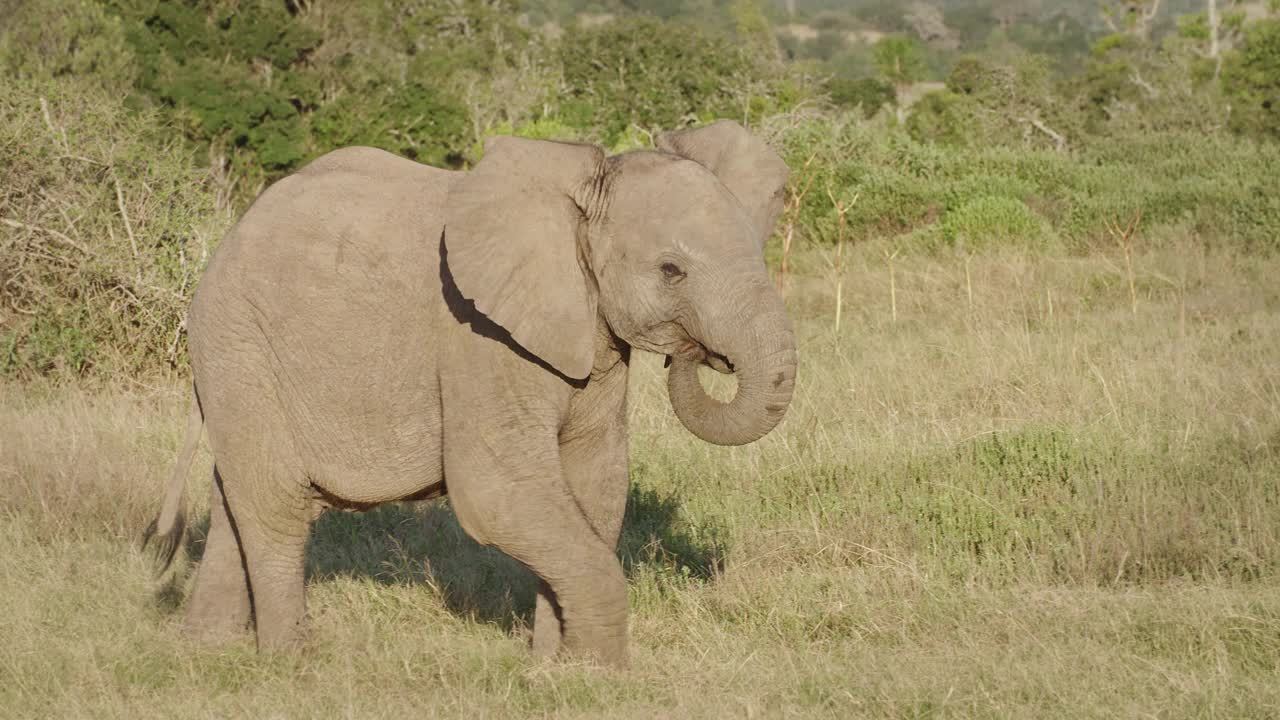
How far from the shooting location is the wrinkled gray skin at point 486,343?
4.37 meters

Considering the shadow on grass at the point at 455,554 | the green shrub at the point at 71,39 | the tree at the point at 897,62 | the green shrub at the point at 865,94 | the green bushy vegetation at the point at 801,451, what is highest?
the tree at the point at 897,62

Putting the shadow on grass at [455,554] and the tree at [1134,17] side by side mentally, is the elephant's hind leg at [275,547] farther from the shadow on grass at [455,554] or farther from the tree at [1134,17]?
the tree at [1134,17]

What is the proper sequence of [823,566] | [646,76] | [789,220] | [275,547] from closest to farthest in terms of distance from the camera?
[275,547] → [823,566] → [789,220] → [646,76]

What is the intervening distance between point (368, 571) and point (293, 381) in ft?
5.92

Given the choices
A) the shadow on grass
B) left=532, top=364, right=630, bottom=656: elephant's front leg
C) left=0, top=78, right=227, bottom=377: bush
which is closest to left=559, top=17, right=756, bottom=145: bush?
left=0, top=78, right=227, bottom=377: bush

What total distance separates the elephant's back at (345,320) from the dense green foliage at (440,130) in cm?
452

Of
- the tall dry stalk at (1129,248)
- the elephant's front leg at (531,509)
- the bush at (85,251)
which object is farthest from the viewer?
the tall dry stalk at (1129,248)

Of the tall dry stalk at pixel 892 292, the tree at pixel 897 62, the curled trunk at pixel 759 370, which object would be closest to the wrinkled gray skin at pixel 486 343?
the curled trunk at pixel 759 370

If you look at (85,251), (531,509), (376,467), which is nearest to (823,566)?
(531,509)

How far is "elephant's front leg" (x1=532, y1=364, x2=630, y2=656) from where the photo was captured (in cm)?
486

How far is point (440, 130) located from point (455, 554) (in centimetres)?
1254

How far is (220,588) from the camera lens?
17.8 feet

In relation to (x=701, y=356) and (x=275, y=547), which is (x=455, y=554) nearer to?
(x=275, y=547)

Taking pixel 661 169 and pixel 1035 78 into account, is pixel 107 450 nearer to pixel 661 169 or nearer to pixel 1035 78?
pixel 661 169
